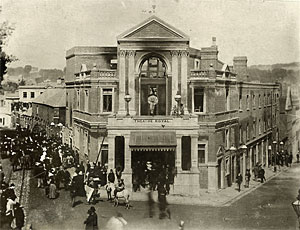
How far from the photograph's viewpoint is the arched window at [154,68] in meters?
9.80

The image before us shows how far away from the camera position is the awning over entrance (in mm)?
9625

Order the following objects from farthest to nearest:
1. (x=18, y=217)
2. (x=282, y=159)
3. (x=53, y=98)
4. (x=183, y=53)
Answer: (x=282, y=159), (x=53, y=98), (x=183, y=53), (x=18, y=217)

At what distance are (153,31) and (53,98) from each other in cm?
259

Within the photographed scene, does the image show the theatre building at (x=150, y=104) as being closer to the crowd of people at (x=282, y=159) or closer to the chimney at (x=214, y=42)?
the chimney at (x=214, y=42)

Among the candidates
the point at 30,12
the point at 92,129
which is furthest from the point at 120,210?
the point at 30,12

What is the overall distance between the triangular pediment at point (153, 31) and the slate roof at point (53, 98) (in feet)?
6.23

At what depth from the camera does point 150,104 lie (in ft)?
32.2

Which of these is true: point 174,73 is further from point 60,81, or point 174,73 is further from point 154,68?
point 60,81

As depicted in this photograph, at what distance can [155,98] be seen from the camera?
9820mm

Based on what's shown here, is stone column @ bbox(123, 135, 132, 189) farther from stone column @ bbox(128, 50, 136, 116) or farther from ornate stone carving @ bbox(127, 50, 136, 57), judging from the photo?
ornate stone carving @ bbox(127, 50, 136, 57)

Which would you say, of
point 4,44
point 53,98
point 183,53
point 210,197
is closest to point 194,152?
point 210,197

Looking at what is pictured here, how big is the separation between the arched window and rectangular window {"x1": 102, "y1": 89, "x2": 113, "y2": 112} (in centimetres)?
78

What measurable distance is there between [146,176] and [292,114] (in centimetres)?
381

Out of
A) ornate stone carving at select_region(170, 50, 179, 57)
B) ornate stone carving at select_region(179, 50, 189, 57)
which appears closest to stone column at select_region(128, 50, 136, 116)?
ornate stone carving at select_region(170, 50, 179, 57)
